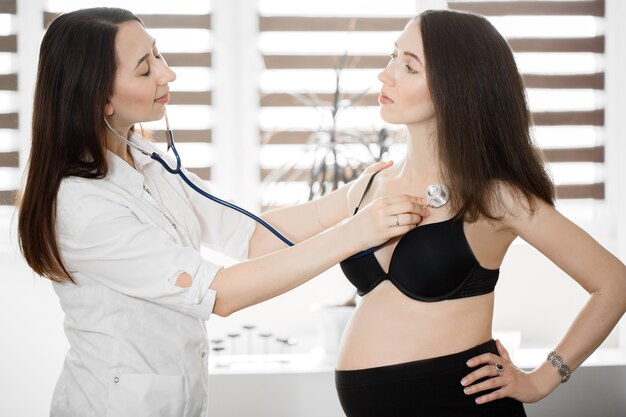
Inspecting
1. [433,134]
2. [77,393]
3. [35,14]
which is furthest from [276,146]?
[77,393]

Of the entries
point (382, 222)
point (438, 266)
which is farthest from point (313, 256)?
point (438, 266)

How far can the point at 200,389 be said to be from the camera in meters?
1.70

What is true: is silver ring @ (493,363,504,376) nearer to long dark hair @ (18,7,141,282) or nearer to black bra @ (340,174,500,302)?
black bra @ (340,174,500,302)

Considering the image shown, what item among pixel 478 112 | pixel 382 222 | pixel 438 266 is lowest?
pixel 438 266

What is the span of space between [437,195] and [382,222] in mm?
228

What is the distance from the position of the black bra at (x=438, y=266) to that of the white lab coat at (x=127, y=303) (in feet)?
1.36

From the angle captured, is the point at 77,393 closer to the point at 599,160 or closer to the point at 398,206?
the point at 398,206

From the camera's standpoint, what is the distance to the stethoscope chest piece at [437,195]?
5.42 ft

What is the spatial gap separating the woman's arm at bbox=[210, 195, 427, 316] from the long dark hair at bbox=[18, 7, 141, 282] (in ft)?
1.18

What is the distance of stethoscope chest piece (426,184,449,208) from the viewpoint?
5.42ft

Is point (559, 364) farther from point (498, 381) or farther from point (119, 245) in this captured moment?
point (119, 245)

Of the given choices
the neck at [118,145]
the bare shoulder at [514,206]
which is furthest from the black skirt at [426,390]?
the neck at [118,145]

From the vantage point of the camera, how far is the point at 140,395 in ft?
5.16

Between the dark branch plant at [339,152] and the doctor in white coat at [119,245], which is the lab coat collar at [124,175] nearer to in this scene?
the doctor in white coat at [119,245]
